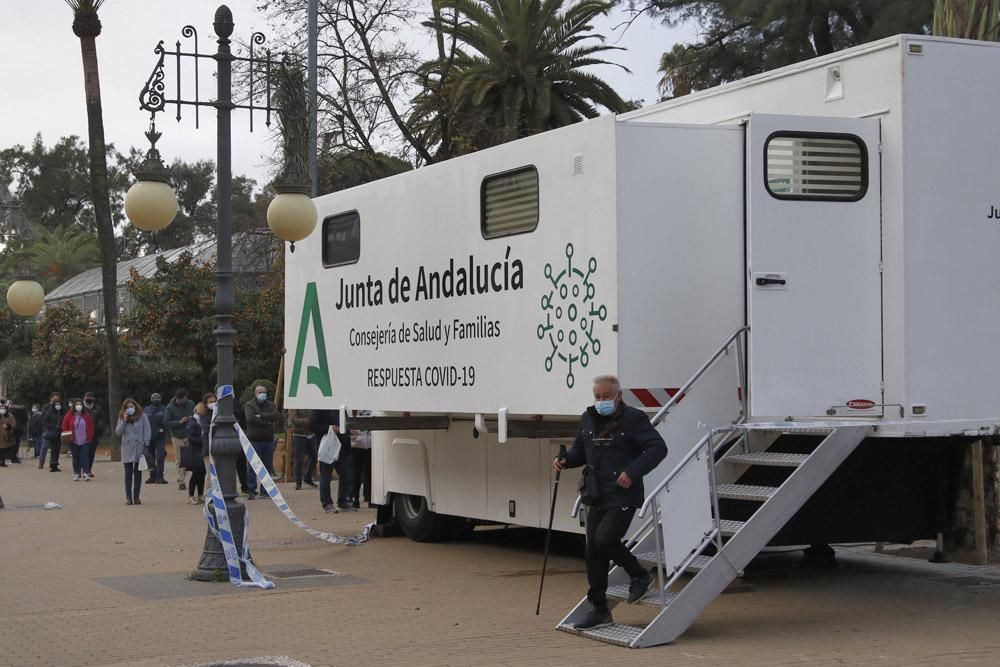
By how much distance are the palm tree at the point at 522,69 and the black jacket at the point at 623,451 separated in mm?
16072

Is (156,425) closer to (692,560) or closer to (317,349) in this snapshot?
(317,349)

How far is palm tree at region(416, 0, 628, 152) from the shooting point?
2492 centimetres

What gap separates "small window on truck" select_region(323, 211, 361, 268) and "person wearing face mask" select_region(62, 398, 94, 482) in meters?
12.4

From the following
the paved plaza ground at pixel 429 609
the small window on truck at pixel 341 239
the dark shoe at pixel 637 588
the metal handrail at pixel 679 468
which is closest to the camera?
the paved plaza ground at pixel 429 609

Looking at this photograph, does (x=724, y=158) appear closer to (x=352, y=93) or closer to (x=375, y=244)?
(x=375, y=244)

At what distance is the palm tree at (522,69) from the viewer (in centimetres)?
2492

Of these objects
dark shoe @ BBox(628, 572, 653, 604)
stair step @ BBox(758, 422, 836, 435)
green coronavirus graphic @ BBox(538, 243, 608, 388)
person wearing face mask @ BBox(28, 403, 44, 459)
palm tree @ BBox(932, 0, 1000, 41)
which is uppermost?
palm tree @ BBox(932, 0, 1000, 41)

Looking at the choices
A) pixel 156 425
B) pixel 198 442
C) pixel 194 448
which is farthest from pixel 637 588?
pixel 156 425

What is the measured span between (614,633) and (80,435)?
19074 millimetres

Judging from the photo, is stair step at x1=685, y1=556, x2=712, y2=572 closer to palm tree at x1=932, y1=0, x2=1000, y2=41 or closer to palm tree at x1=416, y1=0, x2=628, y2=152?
palm tree at x1=932, y1=0, x2=1000, y2=41

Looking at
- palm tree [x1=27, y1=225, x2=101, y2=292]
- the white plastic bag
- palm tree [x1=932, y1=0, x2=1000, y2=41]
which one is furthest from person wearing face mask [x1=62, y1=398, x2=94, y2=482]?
palm tree [x1=27, y1=225, x2=101, y2=292]

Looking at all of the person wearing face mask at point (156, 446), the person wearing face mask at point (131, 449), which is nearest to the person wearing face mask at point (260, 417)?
the person wearing face mask at point (131, 449)

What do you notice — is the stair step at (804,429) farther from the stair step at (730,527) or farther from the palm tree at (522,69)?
the palm tree at (522,69)

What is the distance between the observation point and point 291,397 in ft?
50.5
